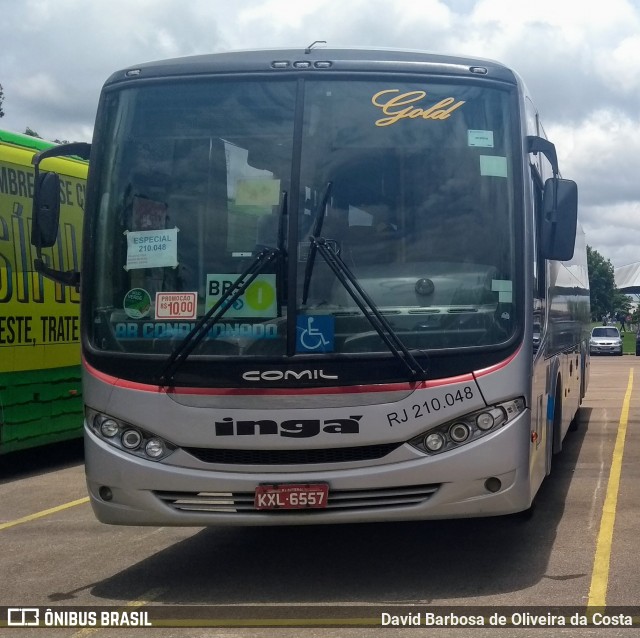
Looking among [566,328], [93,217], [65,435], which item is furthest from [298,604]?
[65,435]

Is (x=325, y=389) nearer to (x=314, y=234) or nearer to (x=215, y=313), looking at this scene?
(x=215, y=313)

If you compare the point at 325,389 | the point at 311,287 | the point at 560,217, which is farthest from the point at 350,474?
the point at 560,217

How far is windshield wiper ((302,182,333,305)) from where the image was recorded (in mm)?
6805

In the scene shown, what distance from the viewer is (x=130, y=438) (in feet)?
22.8

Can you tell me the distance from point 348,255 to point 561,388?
403 cm

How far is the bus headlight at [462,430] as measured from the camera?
263 inches

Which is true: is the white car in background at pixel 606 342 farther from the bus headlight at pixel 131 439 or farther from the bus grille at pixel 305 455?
the bus headlight at pixel 131 439

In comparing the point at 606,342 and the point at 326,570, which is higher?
the point at 326,570

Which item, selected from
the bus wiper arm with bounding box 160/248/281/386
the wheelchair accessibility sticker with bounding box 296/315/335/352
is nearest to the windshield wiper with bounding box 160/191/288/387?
the bus wiper arm with bounding box 160/248/281/386

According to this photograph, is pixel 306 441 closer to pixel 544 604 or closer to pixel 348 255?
pixel 348 255

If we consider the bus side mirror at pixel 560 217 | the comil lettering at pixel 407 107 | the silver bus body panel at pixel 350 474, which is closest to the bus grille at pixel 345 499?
the silver bus body panel at pixel 350 474

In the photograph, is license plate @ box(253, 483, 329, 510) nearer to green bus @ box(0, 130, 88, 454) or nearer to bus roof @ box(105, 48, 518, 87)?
bus roof @ box(105, 48, 518, 87)

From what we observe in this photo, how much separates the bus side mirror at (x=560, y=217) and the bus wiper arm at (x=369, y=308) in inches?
53.7

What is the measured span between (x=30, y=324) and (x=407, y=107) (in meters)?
6.13
